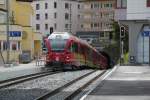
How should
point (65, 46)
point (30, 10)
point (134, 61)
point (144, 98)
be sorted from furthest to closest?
point (30, 10) → point (134, 61) → point (65, 46) → point (144, 98)

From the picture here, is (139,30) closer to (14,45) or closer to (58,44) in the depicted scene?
(58,44)

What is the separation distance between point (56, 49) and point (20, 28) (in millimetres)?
25706

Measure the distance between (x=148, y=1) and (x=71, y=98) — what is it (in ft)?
126

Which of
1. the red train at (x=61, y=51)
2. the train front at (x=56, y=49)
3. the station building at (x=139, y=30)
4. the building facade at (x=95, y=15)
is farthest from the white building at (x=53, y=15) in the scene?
the train front at (x=56, y=49)

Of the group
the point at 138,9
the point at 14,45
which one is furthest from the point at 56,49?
the point at 14,45

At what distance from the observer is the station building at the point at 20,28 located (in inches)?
2692

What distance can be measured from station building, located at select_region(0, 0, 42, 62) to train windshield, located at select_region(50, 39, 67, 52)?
1970 cm

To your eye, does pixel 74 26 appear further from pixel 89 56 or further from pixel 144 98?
pixel 144 98

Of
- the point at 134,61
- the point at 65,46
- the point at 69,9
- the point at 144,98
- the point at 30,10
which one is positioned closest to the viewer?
the point at 144,98

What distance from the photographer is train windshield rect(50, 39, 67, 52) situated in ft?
153

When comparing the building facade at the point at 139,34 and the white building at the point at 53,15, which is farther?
the white building at the point at 53,15

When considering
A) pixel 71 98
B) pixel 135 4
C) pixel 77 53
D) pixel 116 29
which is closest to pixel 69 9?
pixel 116 29

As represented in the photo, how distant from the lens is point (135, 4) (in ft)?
192

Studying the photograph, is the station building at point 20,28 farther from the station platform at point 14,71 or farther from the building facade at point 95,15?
the building facade at point 95,15
